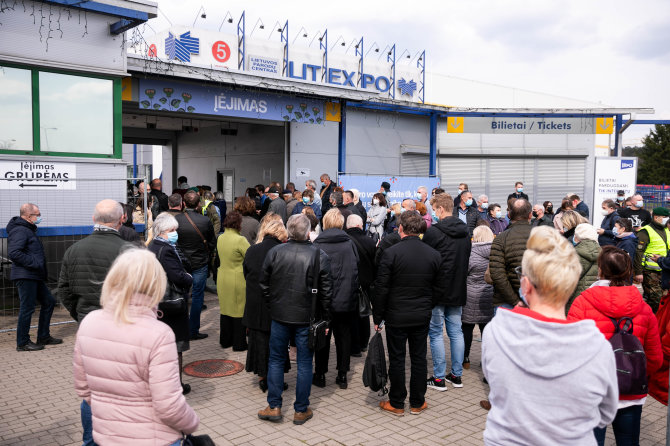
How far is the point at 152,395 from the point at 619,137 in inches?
688

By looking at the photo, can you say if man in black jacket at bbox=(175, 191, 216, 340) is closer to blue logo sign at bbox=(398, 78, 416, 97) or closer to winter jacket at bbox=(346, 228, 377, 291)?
winter jacket at bbox=(346, 228, 377, 291)

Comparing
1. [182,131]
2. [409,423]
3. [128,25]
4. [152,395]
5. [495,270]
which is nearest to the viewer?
[152,395]

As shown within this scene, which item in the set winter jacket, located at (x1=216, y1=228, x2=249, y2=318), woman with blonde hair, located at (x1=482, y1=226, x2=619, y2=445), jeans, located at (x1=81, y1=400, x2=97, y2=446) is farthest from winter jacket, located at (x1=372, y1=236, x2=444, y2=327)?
woman with blonde hair, located at (x1=482, y1=226, x2=619, y2=445)

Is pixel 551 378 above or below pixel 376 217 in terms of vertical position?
below

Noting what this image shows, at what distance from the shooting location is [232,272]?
23.0 feet

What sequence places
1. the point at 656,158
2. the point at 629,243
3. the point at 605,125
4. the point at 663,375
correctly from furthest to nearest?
1. the point at 656,158
2. the point at 605,125
3. the point at 629,243
4. the point at 663,375

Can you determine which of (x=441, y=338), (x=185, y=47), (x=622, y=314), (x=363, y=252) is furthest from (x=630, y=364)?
(x=185, y=47)

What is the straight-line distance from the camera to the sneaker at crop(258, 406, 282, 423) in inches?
200

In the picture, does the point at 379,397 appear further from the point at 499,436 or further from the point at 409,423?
the point at 499,436

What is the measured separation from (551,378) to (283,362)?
3.17 metres

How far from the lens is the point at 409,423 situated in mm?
5141

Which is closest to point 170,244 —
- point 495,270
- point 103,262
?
point 103,262

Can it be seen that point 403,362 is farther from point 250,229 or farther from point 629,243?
point 629,243

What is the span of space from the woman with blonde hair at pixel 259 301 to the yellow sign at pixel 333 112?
9721 millimetres
